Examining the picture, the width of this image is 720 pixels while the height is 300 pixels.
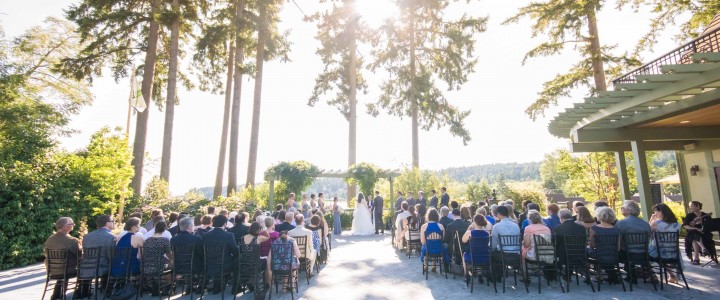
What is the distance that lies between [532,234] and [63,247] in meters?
7.53

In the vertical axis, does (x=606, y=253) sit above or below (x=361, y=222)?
above

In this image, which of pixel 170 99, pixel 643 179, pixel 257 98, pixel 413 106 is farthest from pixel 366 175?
pixel 643 179

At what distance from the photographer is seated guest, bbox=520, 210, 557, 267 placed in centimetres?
545

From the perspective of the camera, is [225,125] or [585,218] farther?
[225,125]

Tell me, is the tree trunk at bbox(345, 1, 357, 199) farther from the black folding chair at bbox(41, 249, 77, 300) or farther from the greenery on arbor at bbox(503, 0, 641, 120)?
the black folding chair at bbox(41, 249, 77, 300)

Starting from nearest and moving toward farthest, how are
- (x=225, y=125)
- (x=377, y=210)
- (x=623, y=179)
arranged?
(x=623, y=179)
(x=377, y=210)
(x=225, y=125)

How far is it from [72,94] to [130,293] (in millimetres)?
20680

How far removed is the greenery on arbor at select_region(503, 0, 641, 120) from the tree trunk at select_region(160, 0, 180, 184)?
→ 46.7 feet

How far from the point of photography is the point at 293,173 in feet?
49.6

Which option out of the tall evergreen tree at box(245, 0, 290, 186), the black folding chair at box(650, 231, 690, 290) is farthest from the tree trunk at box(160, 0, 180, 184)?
the black folding chair at box(650, 231, 690, 290)

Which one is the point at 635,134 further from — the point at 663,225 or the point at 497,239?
the point at 497,239

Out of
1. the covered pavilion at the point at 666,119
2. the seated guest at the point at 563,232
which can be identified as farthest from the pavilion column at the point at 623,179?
the seated guest at the point at 563,232

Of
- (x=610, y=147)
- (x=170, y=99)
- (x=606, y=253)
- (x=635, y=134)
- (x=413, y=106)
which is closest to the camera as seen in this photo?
(x=606, y=253)

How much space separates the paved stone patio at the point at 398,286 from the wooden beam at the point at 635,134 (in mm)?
3601
